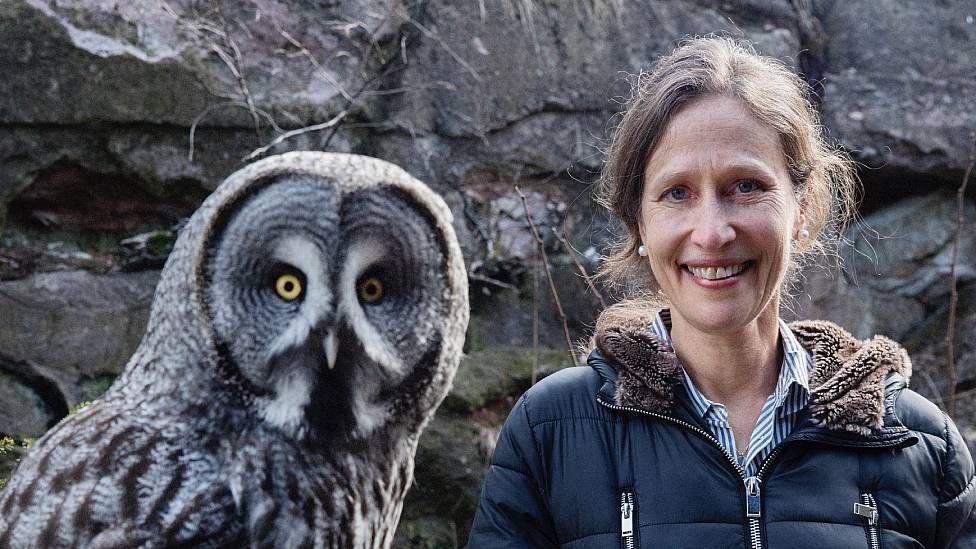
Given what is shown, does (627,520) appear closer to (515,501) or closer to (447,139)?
(515,501)

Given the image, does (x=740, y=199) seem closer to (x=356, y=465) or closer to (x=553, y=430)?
(x=553, y=430)

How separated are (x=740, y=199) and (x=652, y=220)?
0.46 ft

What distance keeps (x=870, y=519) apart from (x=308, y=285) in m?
0.98

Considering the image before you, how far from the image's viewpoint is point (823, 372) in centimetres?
149

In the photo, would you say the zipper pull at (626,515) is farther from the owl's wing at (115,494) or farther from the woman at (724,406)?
the owl's wing at (115,494)

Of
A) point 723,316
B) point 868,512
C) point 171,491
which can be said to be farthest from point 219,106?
point 868,512

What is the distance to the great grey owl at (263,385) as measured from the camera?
159 cm

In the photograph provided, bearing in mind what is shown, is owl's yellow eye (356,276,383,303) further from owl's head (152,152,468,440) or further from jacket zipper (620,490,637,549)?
jacket zipper (620,490,637,549)

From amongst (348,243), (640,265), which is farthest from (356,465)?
(640,265)

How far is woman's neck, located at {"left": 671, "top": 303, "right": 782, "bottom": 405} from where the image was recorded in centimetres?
149

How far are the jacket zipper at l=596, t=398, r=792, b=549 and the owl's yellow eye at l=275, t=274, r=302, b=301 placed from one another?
646 millimetres

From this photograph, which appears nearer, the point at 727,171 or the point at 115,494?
the point at 727,171

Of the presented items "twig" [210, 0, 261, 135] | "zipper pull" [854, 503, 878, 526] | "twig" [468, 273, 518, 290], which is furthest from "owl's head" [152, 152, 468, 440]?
"twig" [468, 273, 518, 290]

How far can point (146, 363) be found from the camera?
5.82 ft
